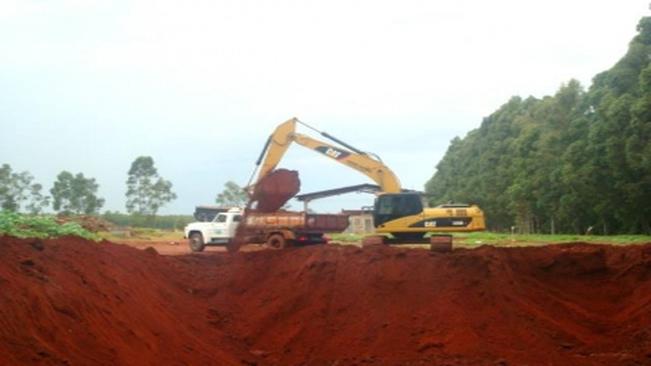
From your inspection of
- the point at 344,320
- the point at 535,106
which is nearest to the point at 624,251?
the point at 344,320

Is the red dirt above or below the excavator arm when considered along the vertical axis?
below

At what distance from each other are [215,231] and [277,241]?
21.1ft

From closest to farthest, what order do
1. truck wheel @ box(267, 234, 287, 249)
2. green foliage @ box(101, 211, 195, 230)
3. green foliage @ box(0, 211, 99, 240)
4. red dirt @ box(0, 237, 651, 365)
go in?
red dirt @ box(0, 237, 651, 365)
green foliage @ box(0, 211, 99, 240)
truck wheel @ box(267, 234, 287, 249)
green foliage @ box(101, 211, 195, 230)

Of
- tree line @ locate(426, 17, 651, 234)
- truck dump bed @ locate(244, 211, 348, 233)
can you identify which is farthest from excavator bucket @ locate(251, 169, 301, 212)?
tree line @ locate(426, 17, 651, 234)

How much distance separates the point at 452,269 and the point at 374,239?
4.46m

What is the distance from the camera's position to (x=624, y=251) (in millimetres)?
18484

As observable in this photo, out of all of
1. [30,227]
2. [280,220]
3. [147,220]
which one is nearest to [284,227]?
[280,220]

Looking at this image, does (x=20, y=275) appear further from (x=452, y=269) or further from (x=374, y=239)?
(x=374, y=239)

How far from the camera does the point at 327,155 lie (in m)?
24.2

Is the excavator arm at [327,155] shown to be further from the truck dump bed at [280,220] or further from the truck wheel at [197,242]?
the truck wheel at [197,242]

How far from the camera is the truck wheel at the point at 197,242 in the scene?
2923cm

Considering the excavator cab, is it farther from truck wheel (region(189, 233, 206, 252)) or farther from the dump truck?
truck wheel (region(189, 233, 206, 252))

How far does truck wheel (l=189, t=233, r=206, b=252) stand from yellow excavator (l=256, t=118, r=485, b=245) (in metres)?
6.83

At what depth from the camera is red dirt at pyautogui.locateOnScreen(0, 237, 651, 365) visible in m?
11.0
